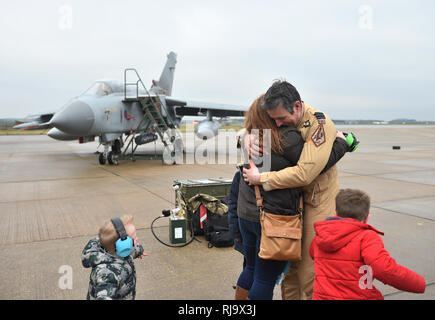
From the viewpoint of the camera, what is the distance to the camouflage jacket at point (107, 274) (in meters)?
2.14

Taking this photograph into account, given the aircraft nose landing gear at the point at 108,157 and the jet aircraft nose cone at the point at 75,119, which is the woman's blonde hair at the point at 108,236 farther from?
the aircraft nose landing gear at the point at 108,157

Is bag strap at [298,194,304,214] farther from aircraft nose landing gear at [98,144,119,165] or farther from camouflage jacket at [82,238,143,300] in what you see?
aircraft nose landing gear at [98,144,119,165]

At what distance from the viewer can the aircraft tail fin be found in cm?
1936

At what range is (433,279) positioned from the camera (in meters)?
3.44

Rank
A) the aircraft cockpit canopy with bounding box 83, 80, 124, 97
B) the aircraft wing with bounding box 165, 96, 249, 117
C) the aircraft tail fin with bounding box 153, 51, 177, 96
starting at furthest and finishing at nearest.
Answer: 1. the aircraft tail fin with bounding box 153, 51, 177, 96
2. the aircraft wing with bounding box 165, 96, 249, 117
3. the aircraft cockpit canopy with bounding box 83, 80, 124, 97

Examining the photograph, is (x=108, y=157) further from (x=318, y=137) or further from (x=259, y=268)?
(x=318, y=137)

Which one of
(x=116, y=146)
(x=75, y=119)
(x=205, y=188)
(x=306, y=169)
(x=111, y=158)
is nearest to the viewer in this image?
(x=306, y=169)

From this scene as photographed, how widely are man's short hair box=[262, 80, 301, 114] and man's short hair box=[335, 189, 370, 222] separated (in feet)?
2.14

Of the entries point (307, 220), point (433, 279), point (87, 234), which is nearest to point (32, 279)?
point (87, 234)

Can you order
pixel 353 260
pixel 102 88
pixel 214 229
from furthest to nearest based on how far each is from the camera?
pixel 102 88, pixel 214 229, pixel 353 260

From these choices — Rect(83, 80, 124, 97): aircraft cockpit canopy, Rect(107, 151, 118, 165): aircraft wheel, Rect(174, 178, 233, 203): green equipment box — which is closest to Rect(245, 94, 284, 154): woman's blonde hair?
Rect(174, 178, 233, 203): green equipment box

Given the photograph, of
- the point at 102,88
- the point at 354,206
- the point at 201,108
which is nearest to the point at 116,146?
the point at 102,88

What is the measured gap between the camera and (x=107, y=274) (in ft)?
A: 7.14

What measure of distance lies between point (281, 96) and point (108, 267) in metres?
1.59
